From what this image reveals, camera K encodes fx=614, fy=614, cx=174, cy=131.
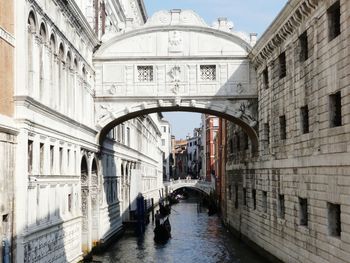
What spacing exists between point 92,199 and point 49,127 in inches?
270

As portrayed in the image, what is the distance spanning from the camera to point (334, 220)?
11609 mm

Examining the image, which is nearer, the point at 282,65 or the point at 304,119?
the point at 304,119

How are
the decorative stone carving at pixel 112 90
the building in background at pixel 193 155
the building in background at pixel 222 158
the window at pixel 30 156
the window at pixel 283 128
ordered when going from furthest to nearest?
the building in background at pixel 193 155 → the building in background at pixel 222 158 → the decorative stone carving at pixel 112 90 → the window at pixel 283 128 → the window at pixel 30 156

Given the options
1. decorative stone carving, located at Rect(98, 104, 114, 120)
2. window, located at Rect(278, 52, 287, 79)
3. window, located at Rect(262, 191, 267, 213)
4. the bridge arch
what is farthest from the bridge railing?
window, located at Rect(278, 52, 287, 79)

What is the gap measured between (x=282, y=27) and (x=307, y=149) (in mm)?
3420

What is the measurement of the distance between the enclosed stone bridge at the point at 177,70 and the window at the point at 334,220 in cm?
740

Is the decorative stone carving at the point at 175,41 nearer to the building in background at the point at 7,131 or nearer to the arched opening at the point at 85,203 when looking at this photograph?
the arched opening at the point at 85,203

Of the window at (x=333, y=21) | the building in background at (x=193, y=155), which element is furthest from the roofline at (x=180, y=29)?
the building in background at (x=193, y=155)

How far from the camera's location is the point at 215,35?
62.1ft

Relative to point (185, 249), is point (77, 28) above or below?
above

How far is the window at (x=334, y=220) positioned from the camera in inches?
452

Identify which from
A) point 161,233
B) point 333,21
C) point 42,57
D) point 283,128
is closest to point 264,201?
point 283,128

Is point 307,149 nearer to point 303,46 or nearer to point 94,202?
point 303,46

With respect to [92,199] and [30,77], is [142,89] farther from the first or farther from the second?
[30,77]
